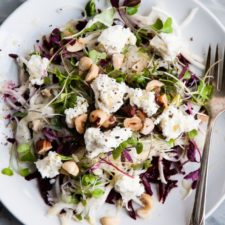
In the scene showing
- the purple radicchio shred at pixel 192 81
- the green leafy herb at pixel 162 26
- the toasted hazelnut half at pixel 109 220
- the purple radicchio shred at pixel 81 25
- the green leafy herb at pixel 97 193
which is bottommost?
the toasted hazelnut half at pixel 109 220

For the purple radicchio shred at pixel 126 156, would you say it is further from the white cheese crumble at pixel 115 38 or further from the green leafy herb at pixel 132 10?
the green leafy herb at pixel 132 10

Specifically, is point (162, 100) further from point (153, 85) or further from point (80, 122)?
point (80, 122)

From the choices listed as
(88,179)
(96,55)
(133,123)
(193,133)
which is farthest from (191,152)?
(96,55)

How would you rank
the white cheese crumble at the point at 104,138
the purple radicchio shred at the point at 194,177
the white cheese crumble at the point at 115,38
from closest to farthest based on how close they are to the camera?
the white cheese crumble at the point at 104,138 → the white cheese crumble at the point at 115,38 → the purple radicchio shred at the point at 194,177

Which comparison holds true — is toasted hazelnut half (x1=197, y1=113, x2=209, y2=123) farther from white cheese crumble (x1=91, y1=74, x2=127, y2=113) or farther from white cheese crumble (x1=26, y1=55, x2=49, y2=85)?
white cheese crumble (x1=26, y1=55, x2=49, y2=85)

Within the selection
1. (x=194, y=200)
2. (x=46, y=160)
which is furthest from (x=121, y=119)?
(x=194, y=200)

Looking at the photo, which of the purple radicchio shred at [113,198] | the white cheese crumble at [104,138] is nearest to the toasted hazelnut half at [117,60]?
the white cheese crumble at [104,138]
